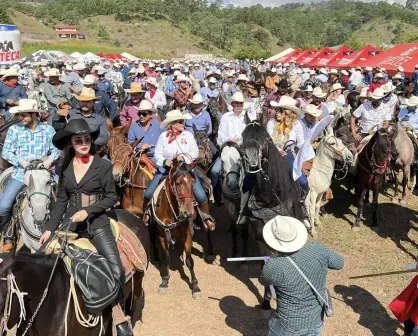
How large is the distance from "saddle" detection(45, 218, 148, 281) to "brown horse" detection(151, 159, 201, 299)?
0.92 m

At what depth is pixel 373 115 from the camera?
9.91 metres

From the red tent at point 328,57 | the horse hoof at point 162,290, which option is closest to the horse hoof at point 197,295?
A: the horse hoof at point 162,290

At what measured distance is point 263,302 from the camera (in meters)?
5.93

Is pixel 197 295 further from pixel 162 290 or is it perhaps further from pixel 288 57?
pixel 288 57

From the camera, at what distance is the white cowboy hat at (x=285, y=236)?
11.1 feet

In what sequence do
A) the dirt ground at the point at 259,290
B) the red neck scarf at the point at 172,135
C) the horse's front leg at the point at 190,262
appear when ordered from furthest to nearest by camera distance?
1. the red neck scarf at the point at 172,135
2. the horse's front leg at the point at 190,262
3. the dirt ground at the point at 259,290

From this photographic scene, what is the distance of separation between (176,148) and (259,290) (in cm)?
278

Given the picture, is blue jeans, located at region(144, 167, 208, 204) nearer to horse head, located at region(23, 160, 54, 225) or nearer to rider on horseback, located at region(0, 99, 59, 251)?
rider on horseback, located at region(0, 99, 59, 251)

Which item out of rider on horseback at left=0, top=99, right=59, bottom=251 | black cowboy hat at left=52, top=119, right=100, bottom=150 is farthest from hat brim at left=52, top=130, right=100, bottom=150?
rider on horseback at left=0, top=99, right=59, bottom=251

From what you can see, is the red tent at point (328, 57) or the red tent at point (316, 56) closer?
the red tent at point (328, 57)

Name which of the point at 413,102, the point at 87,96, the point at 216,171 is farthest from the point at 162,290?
the point at 413,102

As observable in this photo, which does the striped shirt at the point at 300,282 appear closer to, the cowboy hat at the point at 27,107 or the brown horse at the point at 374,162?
the cowboy hat at the point at 27,107

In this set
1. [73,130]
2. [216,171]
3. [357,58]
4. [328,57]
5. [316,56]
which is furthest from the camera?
[316,56]

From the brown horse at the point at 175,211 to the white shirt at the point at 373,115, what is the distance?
6155 millimetres
